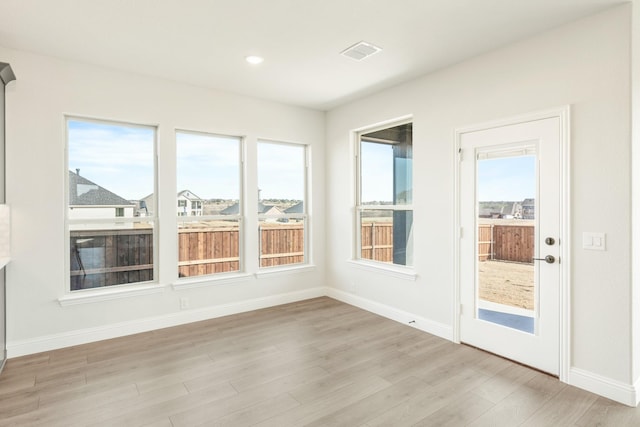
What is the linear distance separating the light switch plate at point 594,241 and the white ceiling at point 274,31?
1.63 meters

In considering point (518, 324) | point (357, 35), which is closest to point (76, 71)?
point (357, 35)

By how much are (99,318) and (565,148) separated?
15.1ft

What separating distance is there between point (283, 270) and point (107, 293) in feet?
7.02

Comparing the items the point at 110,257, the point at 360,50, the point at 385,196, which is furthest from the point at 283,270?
the point at 360,50

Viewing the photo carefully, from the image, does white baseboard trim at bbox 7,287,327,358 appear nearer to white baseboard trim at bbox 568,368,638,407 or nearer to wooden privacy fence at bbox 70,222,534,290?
wooden privacy fence at bbox 70,222,534,290

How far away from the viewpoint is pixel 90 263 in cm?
372

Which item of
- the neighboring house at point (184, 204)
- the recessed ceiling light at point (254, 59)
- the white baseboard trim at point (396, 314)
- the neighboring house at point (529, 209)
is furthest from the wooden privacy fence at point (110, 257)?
the neighboring house at point (529, 209)

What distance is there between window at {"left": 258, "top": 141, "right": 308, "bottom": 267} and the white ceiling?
1.38 m

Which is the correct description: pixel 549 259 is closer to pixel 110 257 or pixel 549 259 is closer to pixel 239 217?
pixel 239 217

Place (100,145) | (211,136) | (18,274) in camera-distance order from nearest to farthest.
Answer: (18,274), (100,145), (211,136)

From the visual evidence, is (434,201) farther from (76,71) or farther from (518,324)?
(76,71)

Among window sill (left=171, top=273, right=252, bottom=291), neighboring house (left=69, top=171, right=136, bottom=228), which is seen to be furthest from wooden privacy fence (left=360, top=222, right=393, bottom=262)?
neighboring house (left=69, top=171, right=136, bottom=228)

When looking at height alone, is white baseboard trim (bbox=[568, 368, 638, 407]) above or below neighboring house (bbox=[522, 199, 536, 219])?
below

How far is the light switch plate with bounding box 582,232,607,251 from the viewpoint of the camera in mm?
2562
